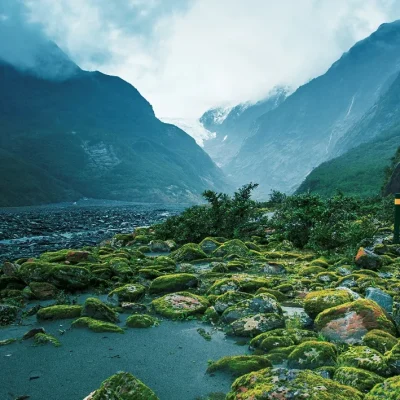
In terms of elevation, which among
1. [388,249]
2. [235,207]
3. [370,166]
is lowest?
[388,249]

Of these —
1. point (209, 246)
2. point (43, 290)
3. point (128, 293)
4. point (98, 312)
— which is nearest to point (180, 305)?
point (128, 293)

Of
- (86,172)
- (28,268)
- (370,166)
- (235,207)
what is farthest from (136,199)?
(28,268)

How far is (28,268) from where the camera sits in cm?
1338

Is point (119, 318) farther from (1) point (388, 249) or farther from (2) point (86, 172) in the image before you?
(2) point (86, 172)

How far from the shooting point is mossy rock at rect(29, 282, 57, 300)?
474 inches

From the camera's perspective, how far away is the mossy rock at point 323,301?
9.02 metres

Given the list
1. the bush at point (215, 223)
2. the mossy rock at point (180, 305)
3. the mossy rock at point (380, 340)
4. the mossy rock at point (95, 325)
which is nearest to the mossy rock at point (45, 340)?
the mossy rock at point (95, 325)

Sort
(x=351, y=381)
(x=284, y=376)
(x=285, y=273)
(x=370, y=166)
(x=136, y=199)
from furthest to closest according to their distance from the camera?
1. (x=136, y=199)
2. (x=370, y=166)
3. (x=285, y=273)
4. (x=351, y=381)
5. (x=284, y=376)

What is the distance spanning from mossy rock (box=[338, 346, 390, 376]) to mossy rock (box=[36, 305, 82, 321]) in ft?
22.1

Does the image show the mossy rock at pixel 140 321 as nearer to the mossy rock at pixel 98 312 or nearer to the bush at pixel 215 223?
the mossy rock at pixel 98 312

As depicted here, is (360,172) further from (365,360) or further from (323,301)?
(365,360)

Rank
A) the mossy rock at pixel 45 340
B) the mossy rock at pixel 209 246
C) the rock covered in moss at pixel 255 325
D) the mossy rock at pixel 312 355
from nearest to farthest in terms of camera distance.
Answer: the mossy rock at pixel 312 355, the mossy rock at pixel 45 340, the rock covered in moss at pixel 255 325, the mossy rock at pixel 209 246

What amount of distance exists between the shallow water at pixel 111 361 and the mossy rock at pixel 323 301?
217cm

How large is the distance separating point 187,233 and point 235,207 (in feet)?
12.7
